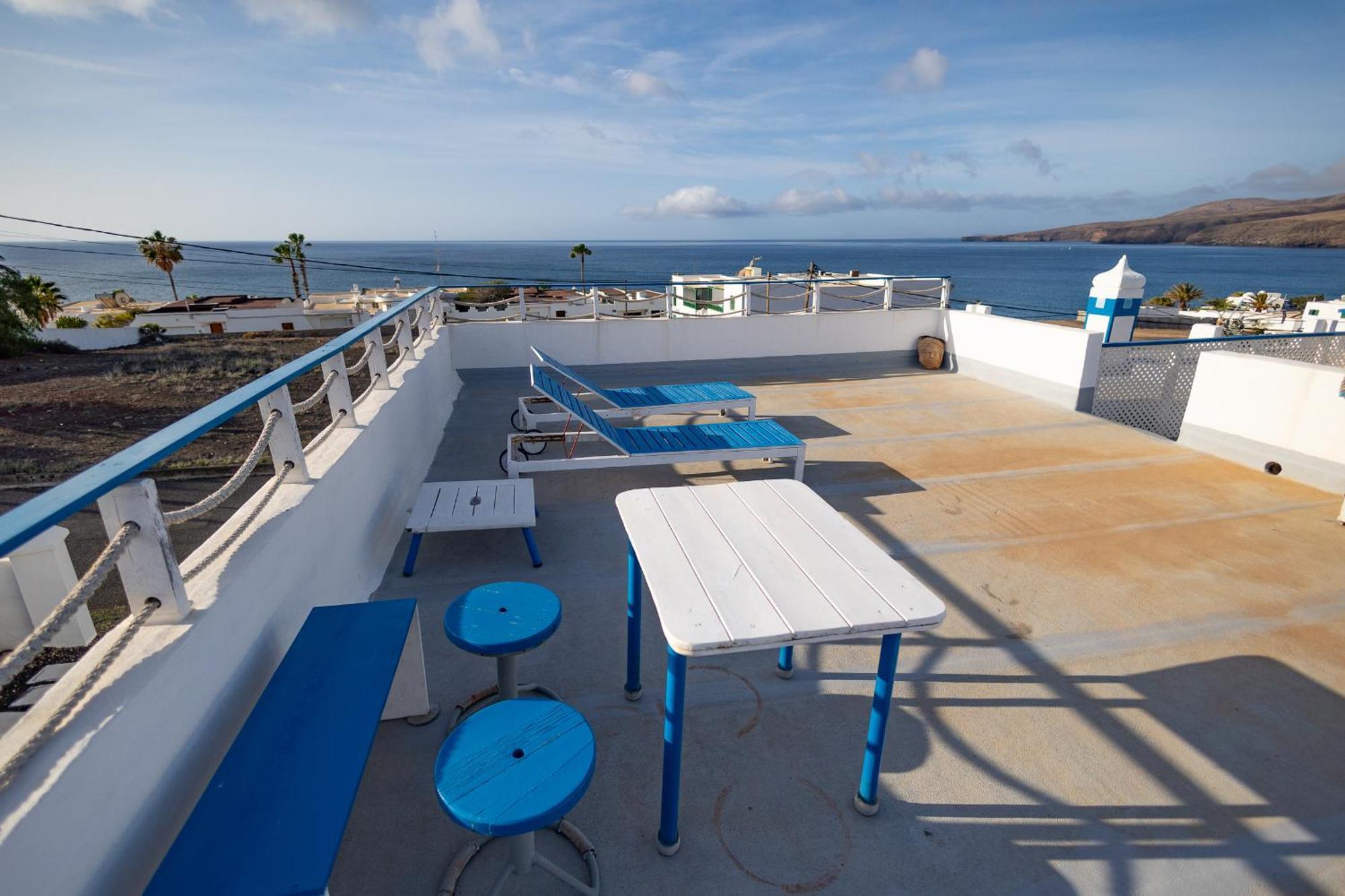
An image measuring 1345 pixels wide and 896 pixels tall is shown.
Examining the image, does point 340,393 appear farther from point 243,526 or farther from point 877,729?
point 877,729

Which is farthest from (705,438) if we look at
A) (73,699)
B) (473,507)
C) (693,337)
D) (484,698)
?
(693,337)

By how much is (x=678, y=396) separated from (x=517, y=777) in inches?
218

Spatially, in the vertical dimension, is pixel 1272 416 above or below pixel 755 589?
below

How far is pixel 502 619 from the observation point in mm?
2781

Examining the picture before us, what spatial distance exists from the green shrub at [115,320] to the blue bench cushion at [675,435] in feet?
165

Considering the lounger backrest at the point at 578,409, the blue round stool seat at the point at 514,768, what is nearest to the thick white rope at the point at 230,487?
the blue round stool seat at the point at 514,768

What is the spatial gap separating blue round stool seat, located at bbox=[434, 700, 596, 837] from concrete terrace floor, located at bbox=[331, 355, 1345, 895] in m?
0.61

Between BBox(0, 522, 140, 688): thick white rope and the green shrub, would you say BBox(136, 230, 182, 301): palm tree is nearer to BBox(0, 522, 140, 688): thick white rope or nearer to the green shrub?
the green shrub

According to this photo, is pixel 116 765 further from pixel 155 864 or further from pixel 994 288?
pixel 994 288

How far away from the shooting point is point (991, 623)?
12.6 feet

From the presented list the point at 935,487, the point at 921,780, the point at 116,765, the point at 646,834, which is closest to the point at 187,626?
the point at 116,765

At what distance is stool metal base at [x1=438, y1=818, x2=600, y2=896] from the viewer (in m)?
2.16

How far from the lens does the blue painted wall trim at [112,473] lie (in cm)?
133

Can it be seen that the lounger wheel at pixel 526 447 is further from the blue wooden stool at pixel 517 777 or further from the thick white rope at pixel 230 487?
the blue wooden stool at pixel 517 777
